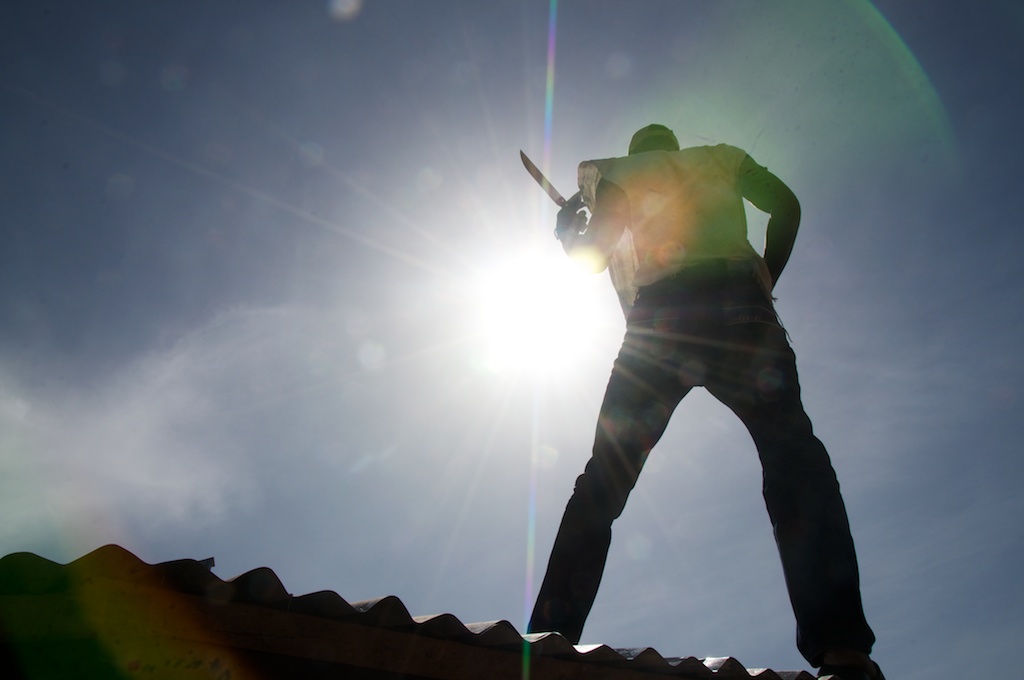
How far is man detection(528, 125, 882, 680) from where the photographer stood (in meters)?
2.76

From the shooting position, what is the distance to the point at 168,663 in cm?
181

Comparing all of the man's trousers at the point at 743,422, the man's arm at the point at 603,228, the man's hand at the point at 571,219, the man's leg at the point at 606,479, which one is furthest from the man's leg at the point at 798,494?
the man's hand at the point at 571,219

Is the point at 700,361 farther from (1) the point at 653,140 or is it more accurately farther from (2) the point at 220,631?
(2) the point at 220,631

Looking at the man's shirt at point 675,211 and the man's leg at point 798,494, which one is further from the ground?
the man's shirt at point 675,211

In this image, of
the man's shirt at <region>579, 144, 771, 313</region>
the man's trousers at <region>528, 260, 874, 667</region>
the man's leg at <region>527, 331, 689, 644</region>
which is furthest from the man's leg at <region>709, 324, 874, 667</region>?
the man's shirt at <region>579, 144, 771, 313</region>

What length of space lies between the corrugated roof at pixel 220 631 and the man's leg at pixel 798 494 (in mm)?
906

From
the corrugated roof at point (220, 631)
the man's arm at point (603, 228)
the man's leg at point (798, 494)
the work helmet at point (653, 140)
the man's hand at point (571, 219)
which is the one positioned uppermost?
the work helmet at point (653, 140)

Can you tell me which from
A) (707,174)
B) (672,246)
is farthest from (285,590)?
(707,174)

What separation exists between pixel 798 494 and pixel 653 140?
222 centimetres

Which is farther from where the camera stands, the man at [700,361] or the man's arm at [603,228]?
the man's arm at [603,228]

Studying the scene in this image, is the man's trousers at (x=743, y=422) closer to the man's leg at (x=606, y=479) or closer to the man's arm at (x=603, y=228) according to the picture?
the man's leg at (x=606, y=479)

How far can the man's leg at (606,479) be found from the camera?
9.80 feet

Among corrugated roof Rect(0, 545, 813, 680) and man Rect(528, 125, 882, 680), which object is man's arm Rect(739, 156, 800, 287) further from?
corrugated roof Rect(0, 545, 813, 680)

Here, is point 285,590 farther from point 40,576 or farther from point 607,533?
point 607,533
